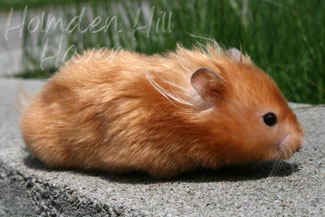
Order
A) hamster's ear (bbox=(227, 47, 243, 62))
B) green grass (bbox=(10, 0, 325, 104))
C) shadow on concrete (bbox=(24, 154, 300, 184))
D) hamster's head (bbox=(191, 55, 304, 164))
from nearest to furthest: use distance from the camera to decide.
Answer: hamster's head (bbox=(191, 55, 304, 164))
shadow on concrete (bbox=(24, 154, 300, 184))
hamster's ear (bbox=(227, 47, 243, 62))
green grass (bbox=(10, 0, 325, 104))

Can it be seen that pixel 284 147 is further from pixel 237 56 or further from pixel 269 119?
pixel 237 56

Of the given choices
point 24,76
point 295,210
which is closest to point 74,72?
point 295,210

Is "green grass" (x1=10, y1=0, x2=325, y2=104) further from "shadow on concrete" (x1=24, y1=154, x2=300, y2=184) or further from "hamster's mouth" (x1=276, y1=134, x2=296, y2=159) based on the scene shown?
"hamster's mouth" (x1=276, y1=134, x2=296, y2=159)

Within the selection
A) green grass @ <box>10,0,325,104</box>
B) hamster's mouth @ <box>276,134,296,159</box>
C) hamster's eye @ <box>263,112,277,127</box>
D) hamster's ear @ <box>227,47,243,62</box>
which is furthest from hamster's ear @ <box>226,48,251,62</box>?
green grass @ <box>10,0,325,104</box>

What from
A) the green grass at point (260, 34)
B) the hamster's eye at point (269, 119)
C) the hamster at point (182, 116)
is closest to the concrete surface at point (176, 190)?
the hamster at point (182, 116)

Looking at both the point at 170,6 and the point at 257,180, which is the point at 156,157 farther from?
the point at 170,6
